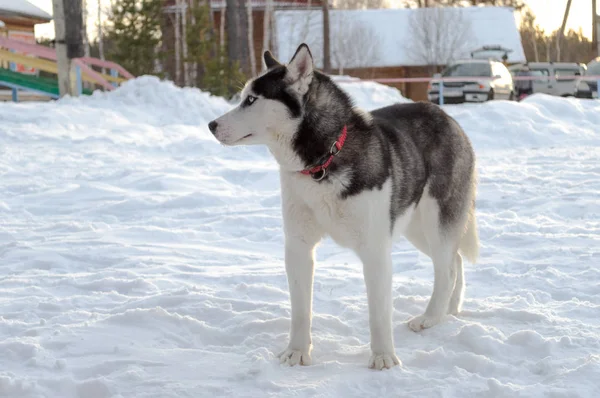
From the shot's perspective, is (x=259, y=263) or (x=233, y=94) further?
(x=233, y=94)

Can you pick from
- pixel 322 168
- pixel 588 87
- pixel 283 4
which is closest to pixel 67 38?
pixel 322 168

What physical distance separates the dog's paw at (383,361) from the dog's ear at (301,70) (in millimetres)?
1210

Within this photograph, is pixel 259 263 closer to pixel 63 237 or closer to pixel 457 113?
pixel 63 237

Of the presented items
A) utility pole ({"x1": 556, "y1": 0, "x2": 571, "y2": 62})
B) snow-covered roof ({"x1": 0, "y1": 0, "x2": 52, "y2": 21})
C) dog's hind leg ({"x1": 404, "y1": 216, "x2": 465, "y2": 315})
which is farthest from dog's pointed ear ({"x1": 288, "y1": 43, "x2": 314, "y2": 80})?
utility pole ({"x1": 556, "y1": 0, "x2": 571, "y2": 62})

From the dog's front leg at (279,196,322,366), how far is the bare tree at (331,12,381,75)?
36.5 meters

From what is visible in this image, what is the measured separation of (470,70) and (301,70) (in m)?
23.2

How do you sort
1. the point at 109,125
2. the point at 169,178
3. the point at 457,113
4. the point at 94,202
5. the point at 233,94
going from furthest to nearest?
the point at 233,94 < the point at 457,113 < the point at 109,125 < the point at 169,178 < the point at 94,202

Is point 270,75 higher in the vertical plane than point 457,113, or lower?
higher

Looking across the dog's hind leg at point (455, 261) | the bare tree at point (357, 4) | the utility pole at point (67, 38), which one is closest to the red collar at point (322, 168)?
the dog's hind leg at point (455, 261)

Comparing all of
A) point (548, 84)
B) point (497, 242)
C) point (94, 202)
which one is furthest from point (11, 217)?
point (548, 84)

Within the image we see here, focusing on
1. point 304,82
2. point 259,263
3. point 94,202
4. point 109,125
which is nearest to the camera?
point 304,82

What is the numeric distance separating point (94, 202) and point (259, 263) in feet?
9.55

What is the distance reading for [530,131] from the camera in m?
14.8

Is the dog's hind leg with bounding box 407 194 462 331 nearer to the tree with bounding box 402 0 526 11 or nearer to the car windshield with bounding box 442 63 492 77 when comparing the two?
the car windshield with bounding box 442 63 492 77
